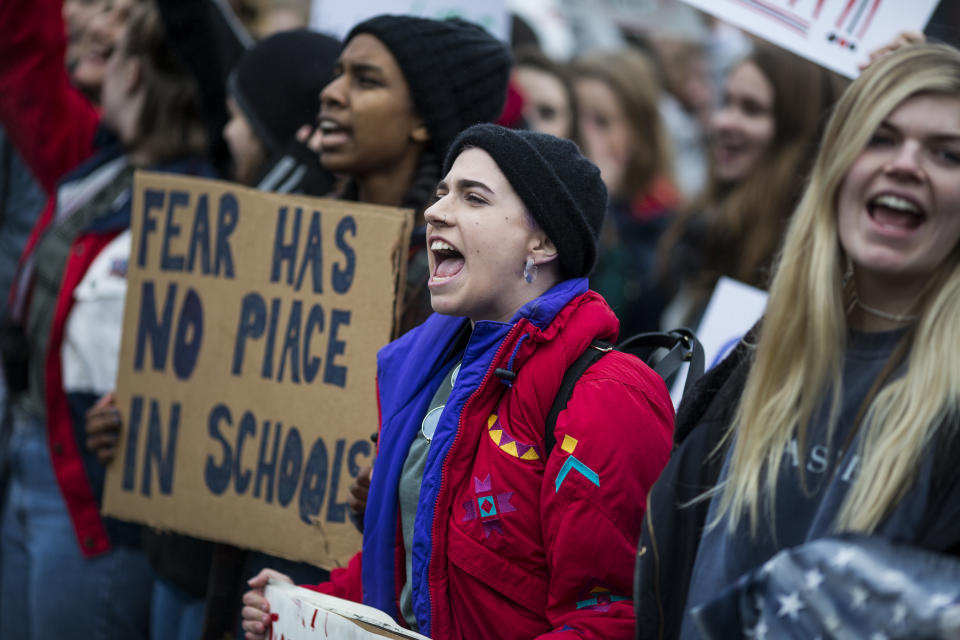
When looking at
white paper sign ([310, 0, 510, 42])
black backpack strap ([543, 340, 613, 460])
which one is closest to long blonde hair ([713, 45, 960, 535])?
black backpack strap ([543, 340, 613, 460])

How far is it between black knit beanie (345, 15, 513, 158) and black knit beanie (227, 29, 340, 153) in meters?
0.60

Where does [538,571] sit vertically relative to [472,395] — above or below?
below

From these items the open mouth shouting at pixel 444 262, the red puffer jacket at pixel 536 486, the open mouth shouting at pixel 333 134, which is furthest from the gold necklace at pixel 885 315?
the open mouth shouting at pixel 333 134

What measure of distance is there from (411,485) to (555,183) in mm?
699

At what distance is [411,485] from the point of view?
242 cm

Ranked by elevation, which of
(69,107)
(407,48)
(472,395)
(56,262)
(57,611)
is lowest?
(57,611)

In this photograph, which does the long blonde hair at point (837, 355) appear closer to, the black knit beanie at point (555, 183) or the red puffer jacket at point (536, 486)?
the red puffer jacket at point (536, 486)

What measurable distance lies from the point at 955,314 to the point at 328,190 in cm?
228

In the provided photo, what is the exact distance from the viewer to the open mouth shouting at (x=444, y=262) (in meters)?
2.46

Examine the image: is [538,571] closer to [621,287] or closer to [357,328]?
[357,328]

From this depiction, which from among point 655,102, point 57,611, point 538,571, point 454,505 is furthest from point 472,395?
point 655,102

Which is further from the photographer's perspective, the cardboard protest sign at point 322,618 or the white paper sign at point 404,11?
the white paper sign at point 404,11

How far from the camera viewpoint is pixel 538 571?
2.25 m

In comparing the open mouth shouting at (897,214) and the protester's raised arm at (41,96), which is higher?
the open mouth shouting at (897,214)
